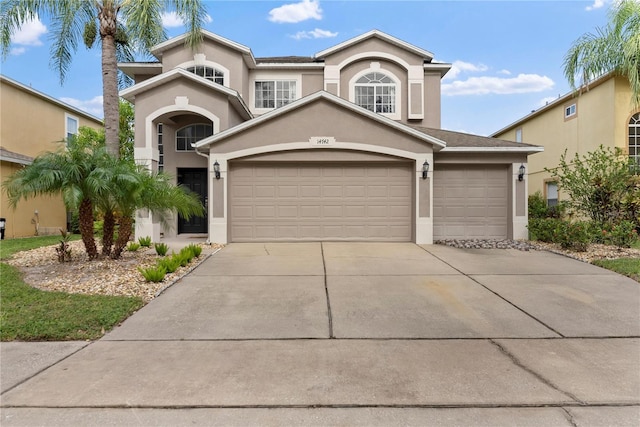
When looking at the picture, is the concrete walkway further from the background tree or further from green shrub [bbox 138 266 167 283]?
the background tree

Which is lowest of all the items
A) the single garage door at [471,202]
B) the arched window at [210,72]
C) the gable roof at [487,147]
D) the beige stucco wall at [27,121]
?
the single garage door at [471,202]

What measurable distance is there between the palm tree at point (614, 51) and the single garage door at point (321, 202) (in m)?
7.59

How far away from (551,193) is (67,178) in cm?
1986

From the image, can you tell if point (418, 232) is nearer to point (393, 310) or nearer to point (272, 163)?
point (272, 163)

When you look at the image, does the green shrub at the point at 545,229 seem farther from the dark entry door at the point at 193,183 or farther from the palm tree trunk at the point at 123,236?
the dark entry door at the point at 193,183

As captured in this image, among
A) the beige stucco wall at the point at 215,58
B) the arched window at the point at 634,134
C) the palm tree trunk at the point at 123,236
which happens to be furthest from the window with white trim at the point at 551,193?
the palm tree trunk at the point at 123,236

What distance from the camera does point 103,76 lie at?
1203cm

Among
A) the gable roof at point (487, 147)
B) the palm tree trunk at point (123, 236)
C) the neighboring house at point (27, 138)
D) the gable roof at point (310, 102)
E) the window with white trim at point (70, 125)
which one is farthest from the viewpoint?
the window with white trim at point (70, 125)

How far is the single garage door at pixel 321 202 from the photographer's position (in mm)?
11562

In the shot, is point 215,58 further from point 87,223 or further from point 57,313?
point 57,313

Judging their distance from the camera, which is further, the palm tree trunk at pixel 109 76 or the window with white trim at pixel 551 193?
the window with white trim at pixel 551 193

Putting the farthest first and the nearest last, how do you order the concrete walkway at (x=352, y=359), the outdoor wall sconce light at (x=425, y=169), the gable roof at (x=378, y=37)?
the gable roof at (x=378, y=37)
the outdoor wall sconce light at (x=425, y=169)
the concrete walkway at (x=352, y=359)

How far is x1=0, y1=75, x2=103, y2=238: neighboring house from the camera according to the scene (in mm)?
14383

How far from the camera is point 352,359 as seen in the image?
12.5ft
